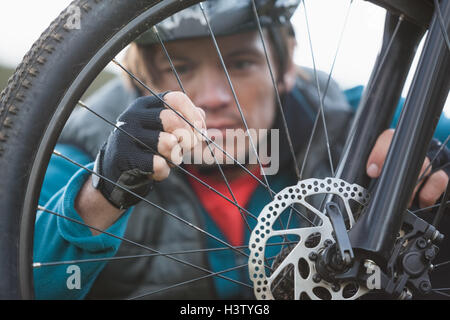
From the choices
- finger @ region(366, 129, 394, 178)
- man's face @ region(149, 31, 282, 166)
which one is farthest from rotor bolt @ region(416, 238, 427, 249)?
man's face @ region(149, 31, 282, 166)

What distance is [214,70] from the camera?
1259mm

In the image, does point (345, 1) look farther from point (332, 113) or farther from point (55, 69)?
point (55, 69)

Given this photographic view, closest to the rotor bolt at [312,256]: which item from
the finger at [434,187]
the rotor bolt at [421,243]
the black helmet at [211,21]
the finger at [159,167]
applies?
the rotor bolt at [421,243]

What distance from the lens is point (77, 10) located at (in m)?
0.61

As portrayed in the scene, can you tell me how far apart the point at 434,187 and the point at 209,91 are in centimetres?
59

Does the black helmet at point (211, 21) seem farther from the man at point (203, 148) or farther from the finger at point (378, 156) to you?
the finger at point (378, 156)

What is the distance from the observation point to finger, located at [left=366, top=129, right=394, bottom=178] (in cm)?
76

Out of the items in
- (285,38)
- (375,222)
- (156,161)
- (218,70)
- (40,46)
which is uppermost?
(285,38)

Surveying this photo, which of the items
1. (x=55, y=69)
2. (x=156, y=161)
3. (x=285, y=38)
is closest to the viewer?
(x=55, y=69)

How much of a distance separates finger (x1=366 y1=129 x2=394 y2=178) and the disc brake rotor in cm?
6

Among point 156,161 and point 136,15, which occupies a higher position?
point 136,15

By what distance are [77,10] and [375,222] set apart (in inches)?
18.4

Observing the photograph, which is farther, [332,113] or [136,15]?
[332,113]

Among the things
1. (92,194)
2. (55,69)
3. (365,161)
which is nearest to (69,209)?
(92,194)
